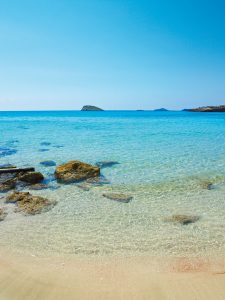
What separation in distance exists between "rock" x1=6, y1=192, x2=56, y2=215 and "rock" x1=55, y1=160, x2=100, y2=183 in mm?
2558

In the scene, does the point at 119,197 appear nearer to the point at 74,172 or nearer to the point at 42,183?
the point at 74,172

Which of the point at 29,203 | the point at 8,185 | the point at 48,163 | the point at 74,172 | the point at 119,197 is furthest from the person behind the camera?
the point at 48,163

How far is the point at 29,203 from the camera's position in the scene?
30.4ft

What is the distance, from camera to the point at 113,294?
4820 millimetres

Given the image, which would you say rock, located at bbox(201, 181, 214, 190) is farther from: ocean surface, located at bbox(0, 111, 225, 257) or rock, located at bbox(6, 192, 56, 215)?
rock, located at bbox(6, 192, 56, 215)

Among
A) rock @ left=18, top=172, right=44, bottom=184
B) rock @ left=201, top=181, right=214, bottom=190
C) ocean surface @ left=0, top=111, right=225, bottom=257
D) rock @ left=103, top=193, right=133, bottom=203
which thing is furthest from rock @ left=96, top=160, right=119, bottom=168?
rock @ left=201, top=181, right=214, bottom=190

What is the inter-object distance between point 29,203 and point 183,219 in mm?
4975

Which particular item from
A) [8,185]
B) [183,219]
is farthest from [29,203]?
[183,219]

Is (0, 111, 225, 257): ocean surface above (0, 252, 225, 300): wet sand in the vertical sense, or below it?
below

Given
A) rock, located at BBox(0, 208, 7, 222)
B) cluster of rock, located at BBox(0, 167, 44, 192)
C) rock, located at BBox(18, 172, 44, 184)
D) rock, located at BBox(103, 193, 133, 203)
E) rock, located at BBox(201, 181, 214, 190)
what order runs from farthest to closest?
1. rock, located at BBox(18, 172, 44, 184)
2. cluster of rock, located at BBox(0, 167, 44, 192)
3. rock, located at BBox(201, 181, 214, 190)
4. rock, located at BBox(103, 193, 133, 203)
5. rock, located at BBox(0, 208, 7, 222)

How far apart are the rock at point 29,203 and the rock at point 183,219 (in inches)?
154

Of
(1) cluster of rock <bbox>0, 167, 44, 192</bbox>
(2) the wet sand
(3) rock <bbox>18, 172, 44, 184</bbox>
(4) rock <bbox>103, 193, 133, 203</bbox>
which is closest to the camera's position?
(2) the wet sand

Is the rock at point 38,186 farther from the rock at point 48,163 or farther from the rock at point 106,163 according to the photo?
the rock at point 106,163

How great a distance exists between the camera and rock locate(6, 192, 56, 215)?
880 cm
